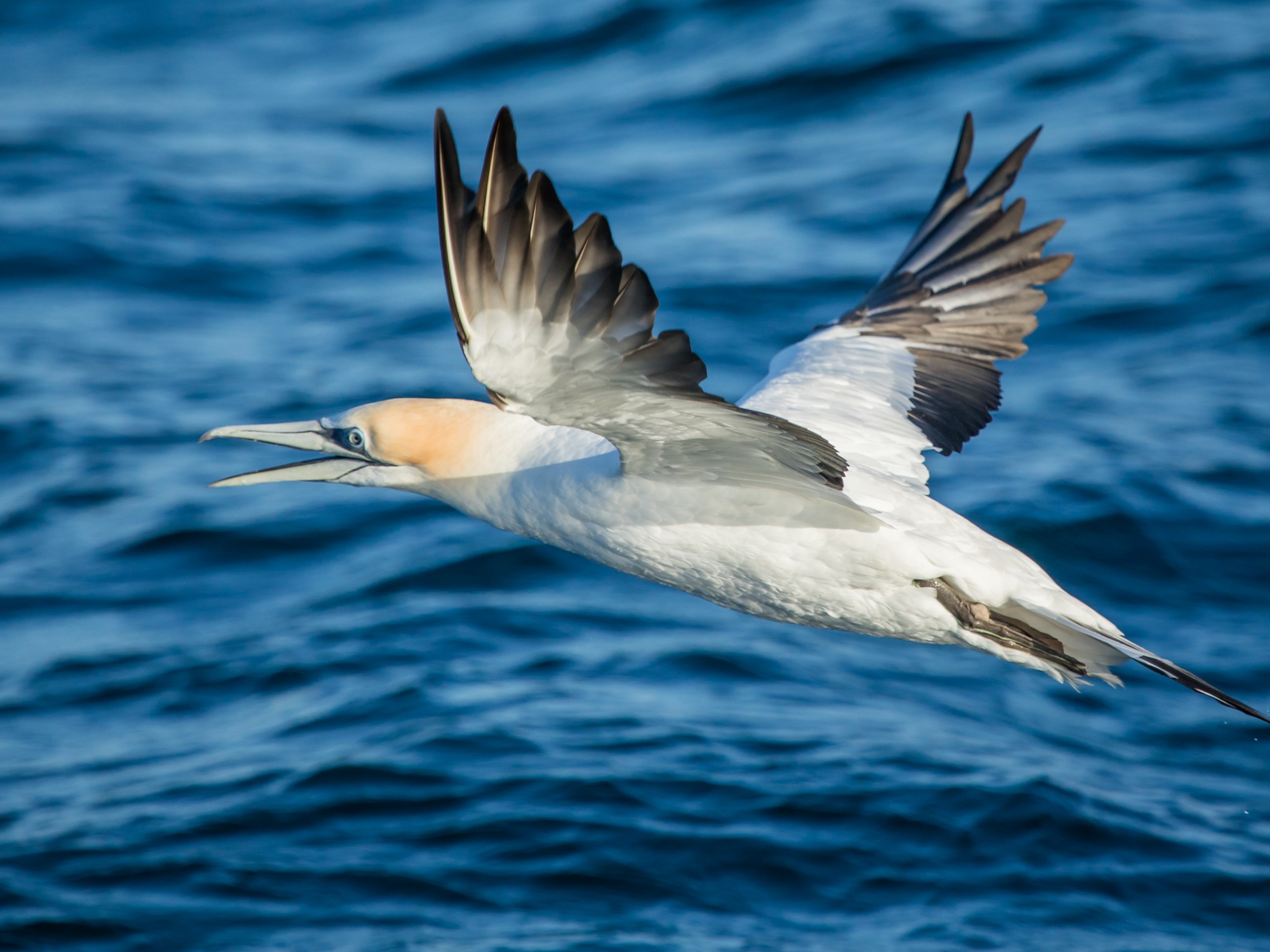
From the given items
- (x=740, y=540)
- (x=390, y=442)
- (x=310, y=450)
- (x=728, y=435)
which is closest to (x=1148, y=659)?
(x=740, y=540)

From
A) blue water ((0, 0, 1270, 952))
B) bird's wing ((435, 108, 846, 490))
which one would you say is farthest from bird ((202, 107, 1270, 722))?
blue water ((0, 0, 1270, 952))

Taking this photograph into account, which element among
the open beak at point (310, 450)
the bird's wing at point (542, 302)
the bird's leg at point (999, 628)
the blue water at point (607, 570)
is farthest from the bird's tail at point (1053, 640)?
the open beak at point (310, 450)

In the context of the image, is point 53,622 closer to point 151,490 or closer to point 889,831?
point 151,490

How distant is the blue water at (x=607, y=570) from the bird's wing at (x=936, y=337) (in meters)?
1.93

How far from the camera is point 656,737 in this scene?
7785 mm

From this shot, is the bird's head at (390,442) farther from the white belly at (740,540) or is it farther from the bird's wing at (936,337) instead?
the bird's wing at (936,337)

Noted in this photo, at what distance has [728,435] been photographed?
4.71m

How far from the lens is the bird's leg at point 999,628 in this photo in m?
5.48

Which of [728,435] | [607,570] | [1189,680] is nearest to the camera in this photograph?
[728,435]

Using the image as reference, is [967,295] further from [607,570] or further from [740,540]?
[607,570]

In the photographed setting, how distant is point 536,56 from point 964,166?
35.2 ft

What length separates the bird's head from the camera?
5582mm

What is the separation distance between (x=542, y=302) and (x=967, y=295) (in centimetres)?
365

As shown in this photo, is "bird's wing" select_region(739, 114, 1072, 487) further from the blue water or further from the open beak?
the blue water
